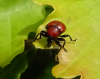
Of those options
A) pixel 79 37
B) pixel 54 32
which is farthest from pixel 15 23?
pixel 79 37

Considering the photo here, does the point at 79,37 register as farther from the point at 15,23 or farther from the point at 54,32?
the point at 15,23

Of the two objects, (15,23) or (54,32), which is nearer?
(15,23)

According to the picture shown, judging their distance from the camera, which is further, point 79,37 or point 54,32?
point 54,32
